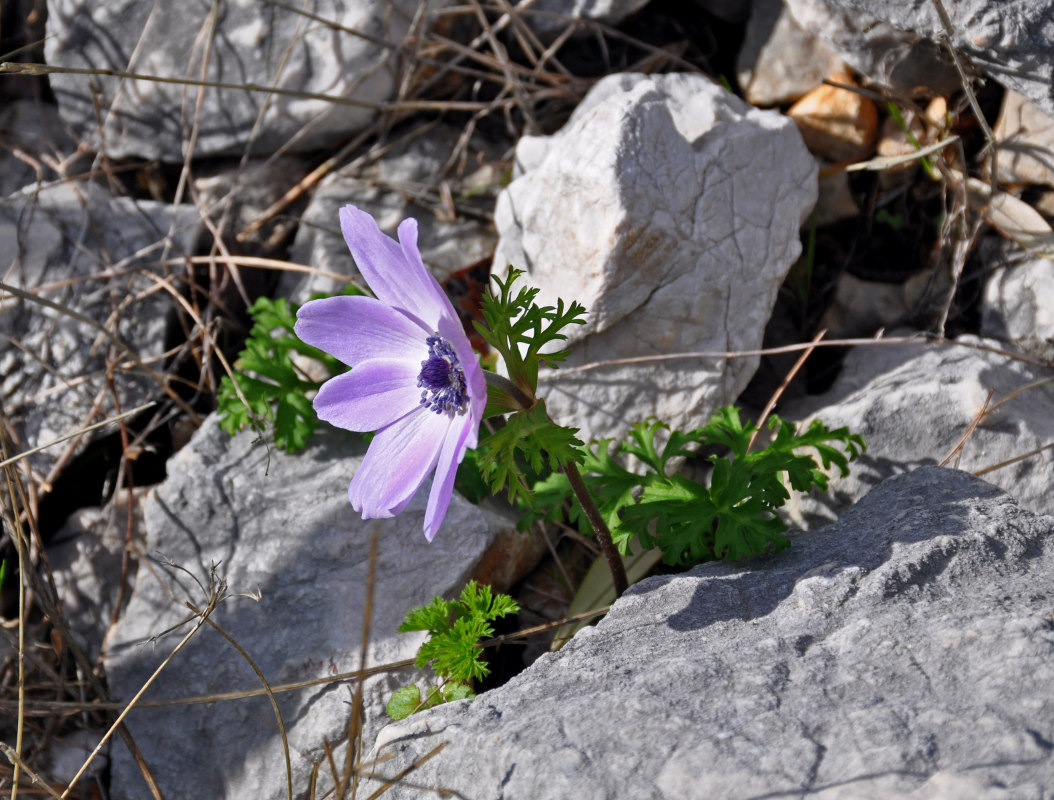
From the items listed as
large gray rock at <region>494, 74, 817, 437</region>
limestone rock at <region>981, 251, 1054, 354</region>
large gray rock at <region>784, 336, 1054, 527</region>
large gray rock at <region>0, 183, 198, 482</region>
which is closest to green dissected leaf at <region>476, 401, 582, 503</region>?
large gray rock at <region>494, 74, 817, 437</region>

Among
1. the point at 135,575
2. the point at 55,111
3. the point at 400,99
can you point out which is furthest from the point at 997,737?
the point at 55,111

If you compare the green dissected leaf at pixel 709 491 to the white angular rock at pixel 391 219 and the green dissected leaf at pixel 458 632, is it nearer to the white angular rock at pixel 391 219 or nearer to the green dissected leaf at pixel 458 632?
the green dissected leaf at pixel 458 632

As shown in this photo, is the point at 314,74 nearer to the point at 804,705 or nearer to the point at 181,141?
the point at 181,141

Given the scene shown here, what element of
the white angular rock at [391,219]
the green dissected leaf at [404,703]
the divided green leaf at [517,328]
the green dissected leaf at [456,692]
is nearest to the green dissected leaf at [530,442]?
the divided green leaf at [517,328]

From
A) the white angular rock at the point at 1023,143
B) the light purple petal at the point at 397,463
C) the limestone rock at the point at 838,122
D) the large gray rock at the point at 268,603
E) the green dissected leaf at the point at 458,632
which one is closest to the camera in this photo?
the light purple petal at the point at 397,463

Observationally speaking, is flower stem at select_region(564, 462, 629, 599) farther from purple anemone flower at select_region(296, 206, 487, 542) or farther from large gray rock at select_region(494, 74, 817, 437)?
large gray rock at select_region(494, 74, 817, 437)
